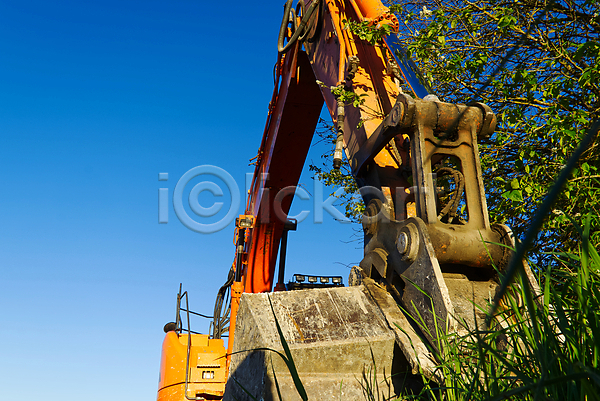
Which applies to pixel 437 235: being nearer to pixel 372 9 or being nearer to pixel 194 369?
pixel 372 9

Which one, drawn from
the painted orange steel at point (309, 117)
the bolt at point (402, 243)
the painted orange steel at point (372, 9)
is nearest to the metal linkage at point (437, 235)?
the bolt at point (402, 243)

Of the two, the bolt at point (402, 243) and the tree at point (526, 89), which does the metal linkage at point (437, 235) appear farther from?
the tree at point (526, 89)

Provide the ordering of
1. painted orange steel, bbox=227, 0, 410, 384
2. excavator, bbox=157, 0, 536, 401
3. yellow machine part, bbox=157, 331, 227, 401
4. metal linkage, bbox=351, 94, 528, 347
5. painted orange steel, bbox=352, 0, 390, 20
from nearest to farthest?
metal linkage, bbox=351, 94, 528, 347 → excavator, bbox=157, 0, 536, 401 → painted orange steel, bbox=227, 0, 410, 384 → painted orange steel, bbox=352, 0, 390, 20 → yellow machine part, bbox=157, 331, 227, 401

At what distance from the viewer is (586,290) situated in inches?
51.9

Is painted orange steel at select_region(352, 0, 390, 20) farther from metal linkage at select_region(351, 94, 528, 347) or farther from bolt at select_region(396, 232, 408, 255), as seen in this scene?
bolt at select_region(396, 232, 408, 255)

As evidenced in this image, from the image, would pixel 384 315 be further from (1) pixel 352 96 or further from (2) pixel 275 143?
(2) pixel 275 143

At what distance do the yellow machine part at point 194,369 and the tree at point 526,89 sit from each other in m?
4.78

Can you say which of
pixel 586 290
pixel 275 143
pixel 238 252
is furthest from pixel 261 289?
pixel 586 290

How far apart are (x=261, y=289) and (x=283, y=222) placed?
124 centimetres

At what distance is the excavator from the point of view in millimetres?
2705

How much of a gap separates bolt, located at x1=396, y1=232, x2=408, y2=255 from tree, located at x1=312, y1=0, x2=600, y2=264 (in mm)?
2191

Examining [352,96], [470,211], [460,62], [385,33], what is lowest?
[470,211]

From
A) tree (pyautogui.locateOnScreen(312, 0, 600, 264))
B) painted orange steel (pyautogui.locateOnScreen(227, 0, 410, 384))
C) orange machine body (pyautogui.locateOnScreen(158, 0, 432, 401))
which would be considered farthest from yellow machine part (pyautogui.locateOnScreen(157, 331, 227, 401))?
tree (pyautogui.locateOnScreen(312, 0, 600, 264))

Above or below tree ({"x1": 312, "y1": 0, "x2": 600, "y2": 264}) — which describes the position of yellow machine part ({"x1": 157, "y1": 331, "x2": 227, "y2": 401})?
below
